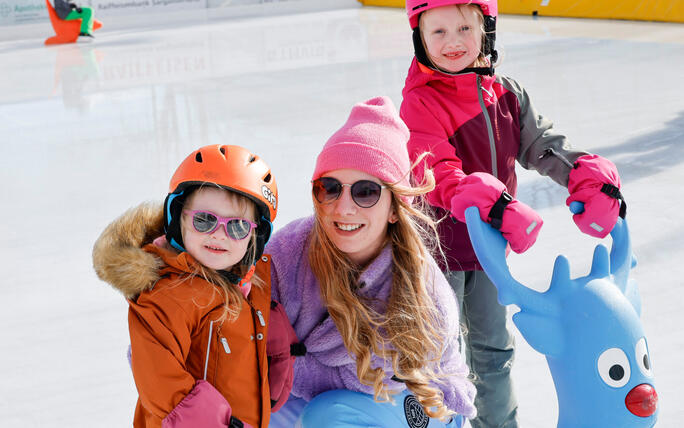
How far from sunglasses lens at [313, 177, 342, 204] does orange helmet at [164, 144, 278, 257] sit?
0.11m

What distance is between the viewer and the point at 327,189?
1.89 meters

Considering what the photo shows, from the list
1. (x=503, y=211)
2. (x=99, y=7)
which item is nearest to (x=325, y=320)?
(x=503, y=211)

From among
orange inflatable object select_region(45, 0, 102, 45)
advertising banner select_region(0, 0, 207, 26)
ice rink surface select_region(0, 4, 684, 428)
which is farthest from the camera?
advertising banner select_region(0, 0, 207, 26)

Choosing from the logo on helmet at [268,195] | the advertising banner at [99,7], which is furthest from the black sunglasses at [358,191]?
the advertising banner at [99,7]

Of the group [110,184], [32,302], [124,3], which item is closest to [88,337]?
[32,302]

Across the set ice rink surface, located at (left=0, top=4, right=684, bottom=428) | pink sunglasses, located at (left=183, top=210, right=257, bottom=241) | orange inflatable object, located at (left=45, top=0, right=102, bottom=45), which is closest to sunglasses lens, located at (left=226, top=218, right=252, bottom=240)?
pink sunglasses, located at (left=183, top=210, right=257, bottom=241)

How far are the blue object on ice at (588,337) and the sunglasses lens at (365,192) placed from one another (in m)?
0.25

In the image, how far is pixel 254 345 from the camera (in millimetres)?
1812

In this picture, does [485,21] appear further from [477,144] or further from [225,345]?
[225,345]

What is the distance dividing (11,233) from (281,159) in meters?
1.95

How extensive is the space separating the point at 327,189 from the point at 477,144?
18.9 inches

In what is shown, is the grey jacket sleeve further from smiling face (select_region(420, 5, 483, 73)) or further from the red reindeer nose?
the red reindeer nose

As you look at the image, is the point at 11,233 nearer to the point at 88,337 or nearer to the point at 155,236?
the point at 88,337

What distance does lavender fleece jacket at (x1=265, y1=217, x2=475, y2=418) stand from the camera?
6.43 ft
